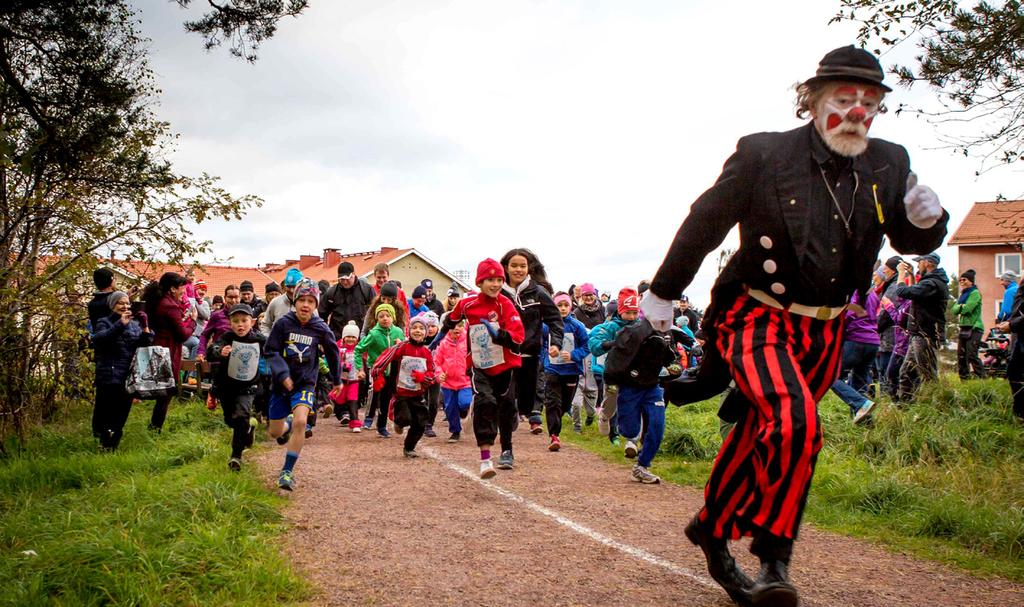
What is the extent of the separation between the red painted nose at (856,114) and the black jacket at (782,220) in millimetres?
182

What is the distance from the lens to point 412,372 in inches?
388

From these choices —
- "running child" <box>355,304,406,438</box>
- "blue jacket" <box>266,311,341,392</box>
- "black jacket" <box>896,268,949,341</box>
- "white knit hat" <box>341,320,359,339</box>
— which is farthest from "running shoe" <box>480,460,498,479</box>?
"black jacket" <box>896,268,949,341</box>

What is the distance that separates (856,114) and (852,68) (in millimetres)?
203

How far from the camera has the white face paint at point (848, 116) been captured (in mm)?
3957

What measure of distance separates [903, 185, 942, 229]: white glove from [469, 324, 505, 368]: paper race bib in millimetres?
4692

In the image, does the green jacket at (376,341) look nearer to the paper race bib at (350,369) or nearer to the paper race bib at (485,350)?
the paper race bib at (350,369)

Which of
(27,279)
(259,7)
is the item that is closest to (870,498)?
(259,7)

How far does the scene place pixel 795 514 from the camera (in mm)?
3725

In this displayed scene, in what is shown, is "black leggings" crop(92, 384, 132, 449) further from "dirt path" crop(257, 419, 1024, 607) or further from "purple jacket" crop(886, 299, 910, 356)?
"purple jacket" crop(886, 299, 910, 356)

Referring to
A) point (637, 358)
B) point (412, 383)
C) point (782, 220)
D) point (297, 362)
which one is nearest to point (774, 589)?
point (782, 220)

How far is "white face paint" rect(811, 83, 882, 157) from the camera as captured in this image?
156 inches

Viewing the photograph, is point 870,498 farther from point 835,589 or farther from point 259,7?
point 259,7

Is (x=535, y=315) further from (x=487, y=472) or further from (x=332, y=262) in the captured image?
(x=332, y=262)

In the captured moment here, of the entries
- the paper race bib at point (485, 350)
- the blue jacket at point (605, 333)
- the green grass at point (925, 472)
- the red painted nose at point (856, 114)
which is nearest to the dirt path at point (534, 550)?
the green grass at point (925, 472)
